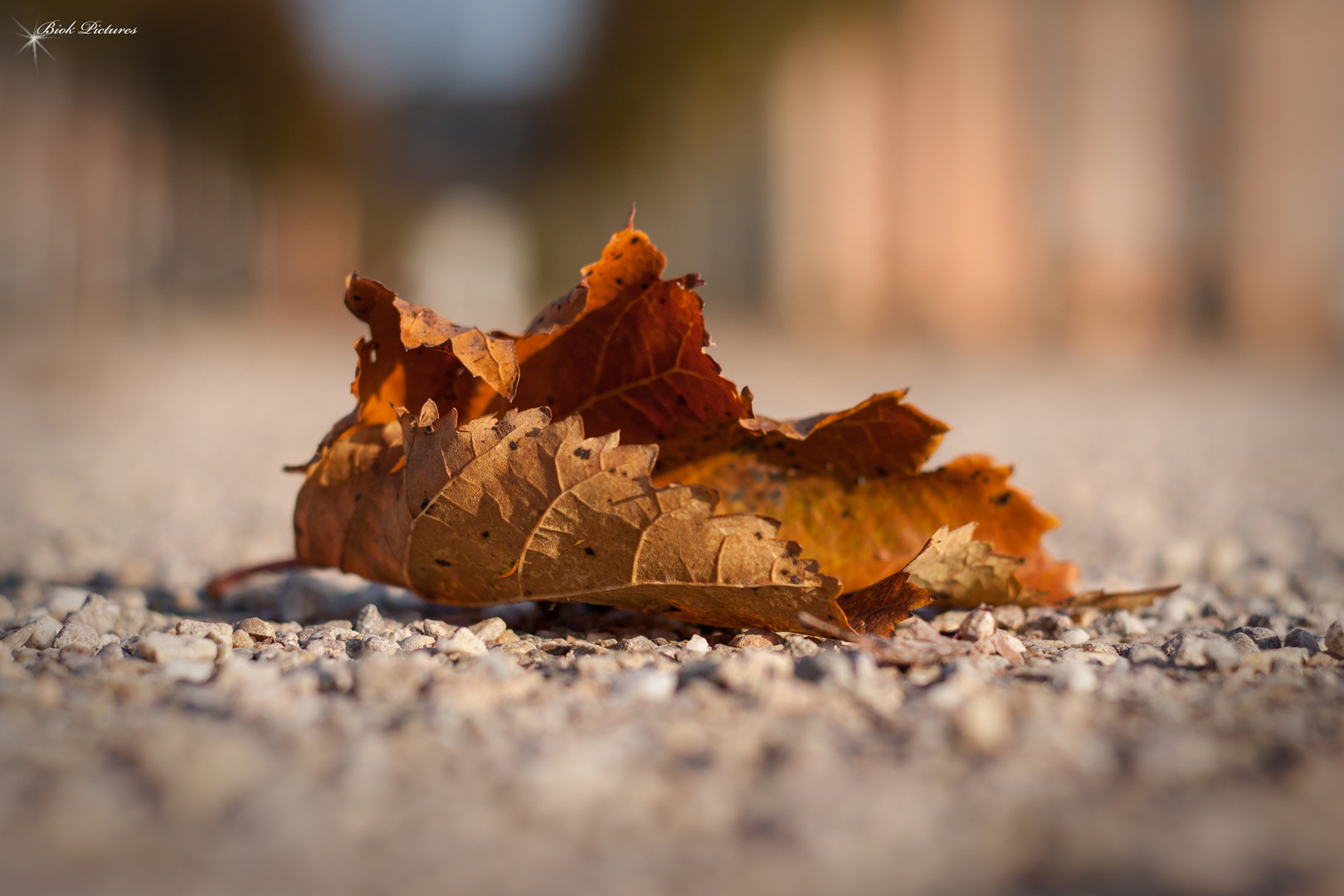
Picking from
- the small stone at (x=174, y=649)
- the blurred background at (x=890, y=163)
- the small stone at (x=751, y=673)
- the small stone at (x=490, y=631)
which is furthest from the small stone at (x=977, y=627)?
the blurred background at (x=890, y=163)

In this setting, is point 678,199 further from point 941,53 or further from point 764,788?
point 764,788

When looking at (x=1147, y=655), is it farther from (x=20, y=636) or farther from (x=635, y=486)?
(x=20, y=636)

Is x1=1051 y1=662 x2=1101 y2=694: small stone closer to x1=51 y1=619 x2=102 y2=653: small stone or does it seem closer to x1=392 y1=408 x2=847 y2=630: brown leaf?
x1=392 y1=408 x2=847 y2=630: brown leaf

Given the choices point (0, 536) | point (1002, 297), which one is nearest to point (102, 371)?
point (0, 536)

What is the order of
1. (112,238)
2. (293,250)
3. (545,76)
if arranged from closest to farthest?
(112,238) < (293,250) < (545,76)

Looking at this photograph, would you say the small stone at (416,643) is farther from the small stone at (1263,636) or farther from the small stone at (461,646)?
the small stone at (1263,636)
